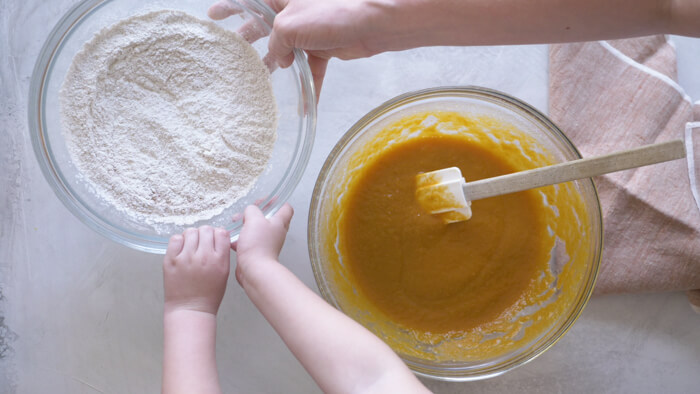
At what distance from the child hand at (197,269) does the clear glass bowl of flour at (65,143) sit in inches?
1.5

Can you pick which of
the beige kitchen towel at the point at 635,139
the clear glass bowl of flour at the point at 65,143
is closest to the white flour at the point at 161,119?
the clear glass bowl of flour at the point at 65,143

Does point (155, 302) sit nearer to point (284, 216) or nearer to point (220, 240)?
point (220, 240)

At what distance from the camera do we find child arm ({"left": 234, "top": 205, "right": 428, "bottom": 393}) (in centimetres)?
84

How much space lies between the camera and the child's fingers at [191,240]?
3.18 ft

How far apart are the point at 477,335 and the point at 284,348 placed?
1.42 feet

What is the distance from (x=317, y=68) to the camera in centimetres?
106

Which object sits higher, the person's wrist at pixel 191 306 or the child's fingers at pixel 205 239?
the child's fingers at pixel 205 239

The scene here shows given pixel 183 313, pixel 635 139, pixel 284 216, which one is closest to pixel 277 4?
pixel 284 216

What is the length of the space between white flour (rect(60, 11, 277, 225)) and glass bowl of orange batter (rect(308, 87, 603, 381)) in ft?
0.75

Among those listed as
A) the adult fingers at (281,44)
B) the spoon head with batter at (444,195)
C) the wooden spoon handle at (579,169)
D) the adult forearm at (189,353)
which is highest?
the adult fingers at (281,44)

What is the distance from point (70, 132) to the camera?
0.99 metres

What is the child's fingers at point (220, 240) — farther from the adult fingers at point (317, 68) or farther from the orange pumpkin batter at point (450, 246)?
the adult fingers at point (317, 68)

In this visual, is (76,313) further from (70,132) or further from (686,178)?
(686,178)

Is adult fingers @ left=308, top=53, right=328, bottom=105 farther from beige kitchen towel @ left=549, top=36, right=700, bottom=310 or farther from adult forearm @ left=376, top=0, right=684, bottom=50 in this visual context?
beige kitchen towel @ left=549, top=36, right=700, bottom=310
